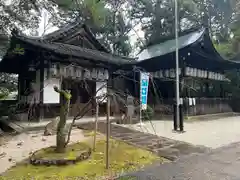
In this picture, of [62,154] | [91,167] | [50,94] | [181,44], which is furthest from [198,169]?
[181,44]

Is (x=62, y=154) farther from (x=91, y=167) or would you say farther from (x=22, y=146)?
(x=22, y=146)

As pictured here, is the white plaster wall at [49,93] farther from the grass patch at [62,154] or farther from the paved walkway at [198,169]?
the paved walkway at [198,169]

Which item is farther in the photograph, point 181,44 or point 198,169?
point 181,44

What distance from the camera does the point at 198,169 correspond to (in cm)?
348

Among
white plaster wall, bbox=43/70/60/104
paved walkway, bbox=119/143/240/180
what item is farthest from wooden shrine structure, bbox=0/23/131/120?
paved walkway, bbox=119/143/240/180

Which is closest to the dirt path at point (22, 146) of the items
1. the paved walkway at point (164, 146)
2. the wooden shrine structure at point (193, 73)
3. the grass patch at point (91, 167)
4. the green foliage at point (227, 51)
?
the grass patch at point (91, 167)

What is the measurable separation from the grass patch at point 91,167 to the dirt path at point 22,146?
47 centimetres

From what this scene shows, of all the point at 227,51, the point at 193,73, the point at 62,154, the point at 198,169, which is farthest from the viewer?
the point at 227,51

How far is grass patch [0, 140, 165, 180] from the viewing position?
313 centimetres

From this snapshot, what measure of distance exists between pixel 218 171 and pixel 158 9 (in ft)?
77.5

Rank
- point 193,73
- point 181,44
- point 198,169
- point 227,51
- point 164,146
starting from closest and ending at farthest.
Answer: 1. point 198,169
2. point 164,146
3. point 181,44
4. point 193,73
5. point 227,51

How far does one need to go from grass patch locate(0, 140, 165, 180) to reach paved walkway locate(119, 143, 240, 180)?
35cm

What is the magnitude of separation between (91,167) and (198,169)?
2063mm

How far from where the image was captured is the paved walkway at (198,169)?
10.3 feet
